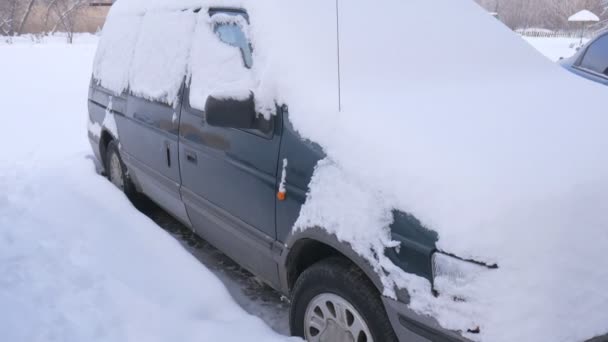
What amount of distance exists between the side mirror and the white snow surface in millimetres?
962

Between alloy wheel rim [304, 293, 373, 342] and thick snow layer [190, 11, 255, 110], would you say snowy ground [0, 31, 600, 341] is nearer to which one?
alloy wheel rim [304, 293, 373, 342]

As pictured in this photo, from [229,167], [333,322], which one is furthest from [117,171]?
[333,322]

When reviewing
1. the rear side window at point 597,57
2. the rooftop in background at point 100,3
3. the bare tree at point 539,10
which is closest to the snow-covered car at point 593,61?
the rear side window at point 597,57

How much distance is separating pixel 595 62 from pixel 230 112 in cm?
512

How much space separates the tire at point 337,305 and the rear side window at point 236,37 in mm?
1153

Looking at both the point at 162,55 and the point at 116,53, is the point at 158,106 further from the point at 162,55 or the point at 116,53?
the point at 116,53

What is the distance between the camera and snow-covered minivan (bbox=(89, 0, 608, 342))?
1.73m

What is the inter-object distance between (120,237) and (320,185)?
1777 millimetres

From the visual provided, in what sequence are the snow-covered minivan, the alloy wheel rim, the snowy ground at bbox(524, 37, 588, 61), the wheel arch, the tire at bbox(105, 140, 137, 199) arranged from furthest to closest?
1. the snowy ground at bbox(524, 37, 588, 61)
2. the wheel arch
3. the tire at bbox(105, 140, 137, 199)
4. the alloy wheel rim
5. the snow-covered minivan

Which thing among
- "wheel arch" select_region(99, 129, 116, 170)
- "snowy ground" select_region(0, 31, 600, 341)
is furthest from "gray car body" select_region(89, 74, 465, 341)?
"wheel arch" select_region(99, 129, 116, 170)

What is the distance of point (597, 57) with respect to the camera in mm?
5848

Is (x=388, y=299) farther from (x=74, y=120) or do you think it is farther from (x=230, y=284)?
(x=74, y=120)

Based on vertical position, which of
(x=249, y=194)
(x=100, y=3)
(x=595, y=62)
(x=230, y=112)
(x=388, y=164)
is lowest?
(x=249, y=194)

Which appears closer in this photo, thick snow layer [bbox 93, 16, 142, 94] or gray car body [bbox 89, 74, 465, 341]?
gray car body [bbox 89, 74, 465, 341]
